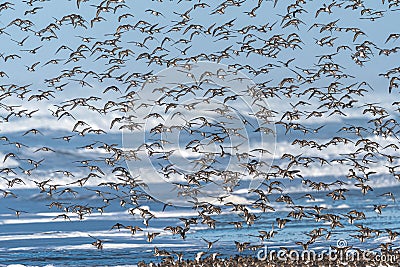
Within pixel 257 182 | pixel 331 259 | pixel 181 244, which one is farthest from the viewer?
pixel 257 182

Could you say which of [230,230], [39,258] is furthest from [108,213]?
[39,258]

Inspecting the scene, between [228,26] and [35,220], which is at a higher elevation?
[228,26]

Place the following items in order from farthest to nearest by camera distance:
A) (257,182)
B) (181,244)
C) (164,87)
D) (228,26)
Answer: (257,182), (181,244), (164,87), (228,26)

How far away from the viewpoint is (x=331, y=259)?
41.2m

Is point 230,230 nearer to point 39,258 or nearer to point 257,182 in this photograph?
point 257,182

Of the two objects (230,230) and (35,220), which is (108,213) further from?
(230,230)

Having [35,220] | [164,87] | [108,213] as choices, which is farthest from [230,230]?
[164,87]

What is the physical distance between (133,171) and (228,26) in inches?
863

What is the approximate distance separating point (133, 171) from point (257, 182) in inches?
859

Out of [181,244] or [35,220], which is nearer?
[181,244]

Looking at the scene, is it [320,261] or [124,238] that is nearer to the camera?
[320,261]

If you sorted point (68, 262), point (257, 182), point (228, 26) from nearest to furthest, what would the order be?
point (228, 26) → point (68, 262) → point (257, 182)

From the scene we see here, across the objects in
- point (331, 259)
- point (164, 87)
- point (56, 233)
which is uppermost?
point (164, 87)

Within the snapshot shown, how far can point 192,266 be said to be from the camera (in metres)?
43.2
